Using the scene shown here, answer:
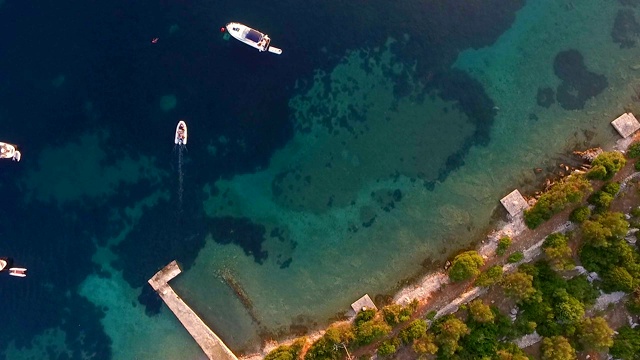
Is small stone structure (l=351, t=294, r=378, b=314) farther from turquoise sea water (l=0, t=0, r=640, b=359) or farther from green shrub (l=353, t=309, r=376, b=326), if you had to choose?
turquoise sea water (l=0, t=0, r=640, b=359)

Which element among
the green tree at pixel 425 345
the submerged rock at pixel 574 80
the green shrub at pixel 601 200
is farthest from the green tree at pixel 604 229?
the green tree at pixel 425 345

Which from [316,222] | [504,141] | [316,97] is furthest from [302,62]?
[504,141]

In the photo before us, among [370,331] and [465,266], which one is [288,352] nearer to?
Result: [370,331]

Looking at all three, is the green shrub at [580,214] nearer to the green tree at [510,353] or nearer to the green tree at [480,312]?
the green tree at [480,312]

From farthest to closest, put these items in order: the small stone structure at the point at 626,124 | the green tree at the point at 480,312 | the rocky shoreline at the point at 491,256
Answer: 1. the small stone structure at the point at 626,124
2. the rocky shoreline at the point at 491,256
3. the green tree at the point at 480,312

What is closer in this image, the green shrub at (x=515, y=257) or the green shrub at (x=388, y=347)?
the green shrub at (x=388, y=347)

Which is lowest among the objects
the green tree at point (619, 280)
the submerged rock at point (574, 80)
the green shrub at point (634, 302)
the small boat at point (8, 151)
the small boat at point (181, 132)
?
the green shrub at point (634, 302)

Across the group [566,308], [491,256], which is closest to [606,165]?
[491,256]

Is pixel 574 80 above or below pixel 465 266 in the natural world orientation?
above
